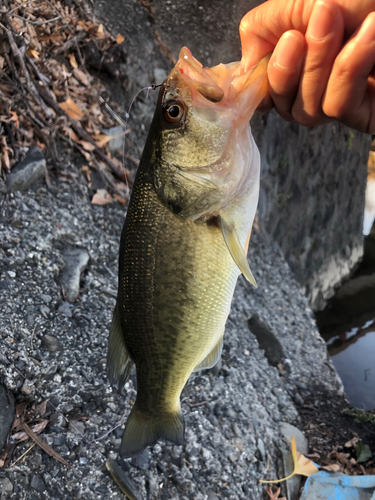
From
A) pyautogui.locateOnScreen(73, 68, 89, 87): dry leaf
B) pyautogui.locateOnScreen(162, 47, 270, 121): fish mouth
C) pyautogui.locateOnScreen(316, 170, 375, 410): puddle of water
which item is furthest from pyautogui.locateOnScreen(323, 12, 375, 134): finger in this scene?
pyautogui.locateOnScreen(316, 170, 375, 410): puddle of water

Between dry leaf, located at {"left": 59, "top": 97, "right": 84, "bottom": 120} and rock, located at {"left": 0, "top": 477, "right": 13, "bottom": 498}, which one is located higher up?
dry leaf, located at {"left": 59, "top": 97, "right": 84, "bottom": 120}

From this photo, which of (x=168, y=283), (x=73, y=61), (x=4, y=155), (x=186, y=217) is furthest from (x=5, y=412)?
(x=73, y=61)

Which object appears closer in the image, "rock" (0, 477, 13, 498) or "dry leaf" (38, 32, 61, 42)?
"rock" (0, 477, 13, 498)

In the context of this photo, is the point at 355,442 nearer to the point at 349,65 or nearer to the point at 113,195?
the point at 113,195

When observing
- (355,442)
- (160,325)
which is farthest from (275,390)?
(160,325)

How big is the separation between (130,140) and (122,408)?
310 centimetres

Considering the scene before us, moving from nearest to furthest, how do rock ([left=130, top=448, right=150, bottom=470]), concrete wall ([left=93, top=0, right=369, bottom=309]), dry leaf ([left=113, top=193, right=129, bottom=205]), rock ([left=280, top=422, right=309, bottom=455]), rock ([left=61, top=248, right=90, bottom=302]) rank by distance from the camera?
rock ([left=130, top=448, right=150, bottom=470]), rock ([left=61, top=248, right=90, bottom=302]), rock ([left=280, top=422, right=309, bottom=455]), dry leaf ([left=113, top=193, right=129, bottom=205]), concrete wall ([left=93, top=0, right=369, bottom=309])

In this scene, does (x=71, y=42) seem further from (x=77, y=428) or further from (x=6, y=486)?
(x=6, y=486)

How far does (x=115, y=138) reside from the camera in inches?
167

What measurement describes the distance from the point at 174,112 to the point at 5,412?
6.06 feet

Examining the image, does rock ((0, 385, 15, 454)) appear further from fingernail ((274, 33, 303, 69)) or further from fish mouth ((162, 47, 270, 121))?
fingernail ((274, 33, 303, 69))

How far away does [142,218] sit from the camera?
59.4 inches

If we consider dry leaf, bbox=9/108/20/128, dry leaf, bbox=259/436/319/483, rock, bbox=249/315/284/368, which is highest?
dry leaf, bbox=9/108/20/128

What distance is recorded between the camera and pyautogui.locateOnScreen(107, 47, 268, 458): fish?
1.47 meters
